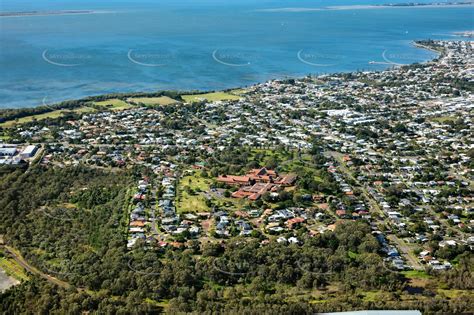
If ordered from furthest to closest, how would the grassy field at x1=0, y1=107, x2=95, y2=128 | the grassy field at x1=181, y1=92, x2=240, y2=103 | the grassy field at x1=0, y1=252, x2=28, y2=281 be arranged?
the grassy field at x1=181, y1=92, x2=240, y2=103 < the grassy field at x1=0, y1=107, x2=95, y2=128 < the grassy field at x1=0, y1=252, x2=28, y2=281

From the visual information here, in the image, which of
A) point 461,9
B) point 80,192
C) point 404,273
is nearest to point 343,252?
point 404,273

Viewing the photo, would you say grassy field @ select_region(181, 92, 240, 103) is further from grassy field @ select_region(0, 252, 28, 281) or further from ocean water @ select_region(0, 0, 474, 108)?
grassy field @ select_region(0, 252, 28, 281)

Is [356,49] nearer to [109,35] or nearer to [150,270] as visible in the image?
[109,35]

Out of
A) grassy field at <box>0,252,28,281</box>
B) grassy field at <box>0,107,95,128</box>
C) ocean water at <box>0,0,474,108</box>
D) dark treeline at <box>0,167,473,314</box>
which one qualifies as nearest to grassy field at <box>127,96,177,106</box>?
grassy field at <box>0,107,95,128</box>

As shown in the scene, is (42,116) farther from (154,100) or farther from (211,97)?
(211,97)

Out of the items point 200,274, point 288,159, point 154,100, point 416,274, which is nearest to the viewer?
point 200,274

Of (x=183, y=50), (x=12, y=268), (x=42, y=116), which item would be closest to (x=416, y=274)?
(x=12, y=268)

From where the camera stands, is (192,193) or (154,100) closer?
(192,193)
